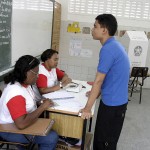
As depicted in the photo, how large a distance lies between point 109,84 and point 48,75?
0.89 meters

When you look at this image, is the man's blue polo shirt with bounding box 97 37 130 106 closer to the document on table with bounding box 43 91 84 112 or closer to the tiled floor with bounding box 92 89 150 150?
the document on table with bounding box 43 91 84 112

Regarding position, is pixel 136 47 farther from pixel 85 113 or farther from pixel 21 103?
pixel 21 103

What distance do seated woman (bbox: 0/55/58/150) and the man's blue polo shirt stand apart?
1.70 ft

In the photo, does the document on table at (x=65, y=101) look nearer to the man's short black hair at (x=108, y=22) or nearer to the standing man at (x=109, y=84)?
the standing man at (x=109, y=84)

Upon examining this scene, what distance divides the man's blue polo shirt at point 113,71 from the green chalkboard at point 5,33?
969 mm

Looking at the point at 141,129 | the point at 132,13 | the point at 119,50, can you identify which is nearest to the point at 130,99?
the point at 141,129

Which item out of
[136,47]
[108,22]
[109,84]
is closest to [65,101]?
[109,84]

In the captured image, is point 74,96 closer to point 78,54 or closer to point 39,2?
point 39,2

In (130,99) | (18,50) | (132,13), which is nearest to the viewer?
(18,50)

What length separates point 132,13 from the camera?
5051mm

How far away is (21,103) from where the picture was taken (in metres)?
1.59

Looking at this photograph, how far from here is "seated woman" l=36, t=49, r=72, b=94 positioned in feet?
7.72

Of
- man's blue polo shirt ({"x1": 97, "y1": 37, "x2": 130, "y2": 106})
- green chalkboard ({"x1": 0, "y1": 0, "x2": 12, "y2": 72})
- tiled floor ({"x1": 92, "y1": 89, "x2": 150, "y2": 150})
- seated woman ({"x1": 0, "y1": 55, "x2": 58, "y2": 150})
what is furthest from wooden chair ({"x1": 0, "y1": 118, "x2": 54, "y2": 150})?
tiled floor ({"x1": 92, "y1": 89, "x2": 150, "y2": 150})

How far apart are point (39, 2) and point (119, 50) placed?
185cm
